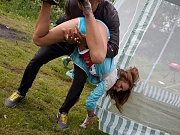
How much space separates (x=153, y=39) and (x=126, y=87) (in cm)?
131

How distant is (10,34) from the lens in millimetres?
7234

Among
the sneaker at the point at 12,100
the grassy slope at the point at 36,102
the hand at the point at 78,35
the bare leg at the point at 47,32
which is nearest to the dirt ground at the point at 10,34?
the grassy slope at the point at 36,102

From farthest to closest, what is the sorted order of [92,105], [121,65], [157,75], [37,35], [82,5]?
[157,75] < [121,65] < [92,105] < [37,35] < [82,5]

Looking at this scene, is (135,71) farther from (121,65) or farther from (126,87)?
(121,65)

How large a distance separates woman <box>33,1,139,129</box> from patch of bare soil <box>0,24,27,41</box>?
3878 mm

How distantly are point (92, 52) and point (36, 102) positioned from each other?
5.41 ft

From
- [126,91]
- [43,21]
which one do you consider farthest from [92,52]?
[126,91]

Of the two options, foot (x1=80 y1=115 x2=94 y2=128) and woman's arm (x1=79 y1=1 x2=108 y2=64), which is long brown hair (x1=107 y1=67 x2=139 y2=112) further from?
woman's arm (x1=79 y1=1 x2=108 y2=64)

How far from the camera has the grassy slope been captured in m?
3.14

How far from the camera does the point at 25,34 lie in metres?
8.03

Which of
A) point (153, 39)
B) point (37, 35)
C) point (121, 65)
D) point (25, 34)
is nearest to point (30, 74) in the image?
point (37, 35)

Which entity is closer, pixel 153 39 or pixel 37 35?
pixel 37 35

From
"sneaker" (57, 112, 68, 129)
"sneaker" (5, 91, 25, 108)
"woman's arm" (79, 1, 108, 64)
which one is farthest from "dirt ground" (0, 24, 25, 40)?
"woman's arm" (79, 1, 108, 64)

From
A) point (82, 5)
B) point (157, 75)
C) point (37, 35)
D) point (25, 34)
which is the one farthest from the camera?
point (25, 34)
